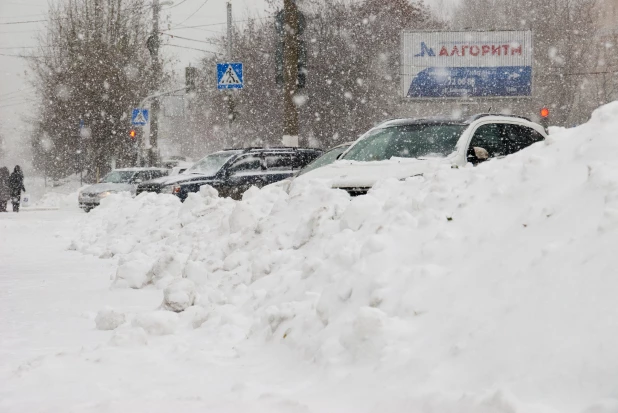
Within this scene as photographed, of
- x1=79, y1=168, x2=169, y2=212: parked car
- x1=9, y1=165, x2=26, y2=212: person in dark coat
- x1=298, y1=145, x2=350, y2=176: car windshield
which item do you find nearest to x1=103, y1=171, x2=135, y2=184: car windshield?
x1=79, y1=168, x2=169, y2=212: parked car

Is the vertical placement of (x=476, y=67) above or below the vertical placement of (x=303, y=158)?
above

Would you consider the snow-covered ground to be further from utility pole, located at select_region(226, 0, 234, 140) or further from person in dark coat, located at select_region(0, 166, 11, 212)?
person in dark coat, located at select_region(0, 166, 11, 212)

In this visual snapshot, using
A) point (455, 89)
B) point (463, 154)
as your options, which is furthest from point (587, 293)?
point (455, 89)

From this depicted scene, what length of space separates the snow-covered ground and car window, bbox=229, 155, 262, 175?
8373mm

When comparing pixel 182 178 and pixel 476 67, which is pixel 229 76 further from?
pixel 476 67

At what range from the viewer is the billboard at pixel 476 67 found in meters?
42.2

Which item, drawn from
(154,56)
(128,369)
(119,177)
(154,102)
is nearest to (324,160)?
(128,369)

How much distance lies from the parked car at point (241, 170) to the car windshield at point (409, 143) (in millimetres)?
5819

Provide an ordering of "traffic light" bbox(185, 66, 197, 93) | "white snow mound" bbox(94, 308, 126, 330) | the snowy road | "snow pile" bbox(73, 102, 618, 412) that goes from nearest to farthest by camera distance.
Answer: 1. "snow pile" bbox(73, 102, 618, 412)
2. the snowy road
3. "white snow mound" bbox(94, 308, 126, 330)
4. "traffic light" bbox(185, 66, 197, 93)

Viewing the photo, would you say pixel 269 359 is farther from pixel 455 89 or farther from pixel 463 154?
pixel 455 89

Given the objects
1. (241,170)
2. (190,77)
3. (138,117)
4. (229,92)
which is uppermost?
(190,77)

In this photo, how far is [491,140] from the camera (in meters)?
9.07

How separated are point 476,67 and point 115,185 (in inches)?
974

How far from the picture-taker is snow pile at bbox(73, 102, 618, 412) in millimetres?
3352
